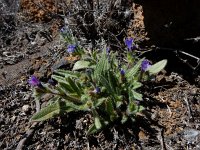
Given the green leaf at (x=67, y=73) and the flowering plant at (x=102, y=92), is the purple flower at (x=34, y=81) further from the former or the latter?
the green leaf at (x=67, y=73)

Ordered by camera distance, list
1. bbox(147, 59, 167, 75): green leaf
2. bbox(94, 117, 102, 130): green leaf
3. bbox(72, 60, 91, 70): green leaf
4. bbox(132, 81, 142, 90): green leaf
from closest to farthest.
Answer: bbox(94, 117, 102, 130): green leaf → bbox(132, 81, 142, 90): green leaf → bbox(147, 59, 167, 75): green leaf → bbox(72, 60, 91, 70): green leaf

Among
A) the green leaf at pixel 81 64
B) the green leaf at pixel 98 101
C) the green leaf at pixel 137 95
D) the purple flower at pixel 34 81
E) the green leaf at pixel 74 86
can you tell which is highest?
the purple flower at pixel 34 81

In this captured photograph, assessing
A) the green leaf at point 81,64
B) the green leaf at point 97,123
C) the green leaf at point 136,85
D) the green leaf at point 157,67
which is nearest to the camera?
the green leaf at point 97,123

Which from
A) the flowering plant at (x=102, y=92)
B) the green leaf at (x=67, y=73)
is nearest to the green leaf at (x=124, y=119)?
the flowering plant at (x=102, y=92)

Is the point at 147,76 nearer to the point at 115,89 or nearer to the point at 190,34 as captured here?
the point at 115,89

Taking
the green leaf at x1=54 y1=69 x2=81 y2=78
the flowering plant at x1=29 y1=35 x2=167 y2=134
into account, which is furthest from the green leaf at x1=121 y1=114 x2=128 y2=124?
the green leaf at x1=54 y1=69 x2=81 y2=78

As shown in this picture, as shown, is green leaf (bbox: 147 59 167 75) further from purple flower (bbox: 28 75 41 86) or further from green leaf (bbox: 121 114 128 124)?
purple flower (bbox: 28 75 41 86)

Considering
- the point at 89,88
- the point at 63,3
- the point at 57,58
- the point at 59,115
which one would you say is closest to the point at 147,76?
the point at 89,88

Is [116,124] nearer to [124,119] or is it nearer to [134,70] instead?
[124,119]
